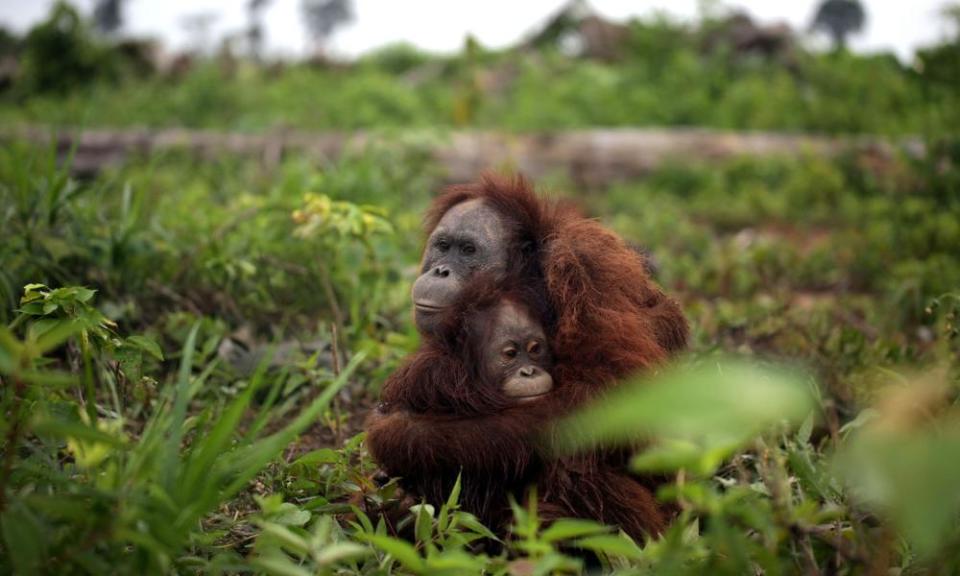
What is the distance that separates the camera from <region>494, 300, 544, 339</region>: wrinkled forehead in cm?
214

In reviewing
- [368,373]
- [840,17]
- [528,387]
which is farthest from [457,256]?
[840,17]

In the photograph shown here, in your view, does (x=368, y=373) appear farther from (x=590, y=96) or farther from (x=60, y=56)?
(x=60, y=56)

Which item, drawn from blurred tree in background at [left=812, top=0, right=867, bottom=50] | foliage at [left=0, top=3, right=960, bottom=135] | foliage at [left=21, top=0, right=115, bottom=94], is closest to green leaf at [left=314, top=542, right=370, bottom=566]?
foliage at [left=0, top=3, right=960, bottom=135]

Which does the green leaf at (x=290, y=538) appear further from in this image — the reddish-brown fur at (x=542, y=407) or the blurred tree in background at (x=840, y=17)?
the blurred tree in background at (x=840, y=17)

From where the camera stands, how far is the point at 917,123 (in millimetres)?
7508

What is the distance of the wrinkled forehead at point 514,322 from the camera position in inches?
84.2

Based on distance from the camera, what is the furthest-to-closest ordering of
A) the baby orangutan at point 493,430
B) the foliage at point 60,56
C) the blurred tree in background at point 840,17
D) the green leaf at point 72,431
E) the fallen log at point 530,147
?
the blurred tree in background at point 840,17 < the foliage at point 60,56 < the fallen log at point 530,147 < the baby orangutan at point 493,430 < the green leaf at point 72,431

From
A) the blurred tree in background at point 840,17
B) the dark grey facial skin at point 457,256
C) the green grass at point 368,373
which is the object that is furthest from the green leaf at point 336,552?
the blurred tree in background at point 840,17

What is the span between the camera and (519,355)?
7.01ft

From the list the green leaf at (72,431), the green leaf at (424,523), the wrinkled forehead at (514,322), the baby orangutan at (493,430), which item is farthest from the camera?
the wrinkled forehead at (514,322)

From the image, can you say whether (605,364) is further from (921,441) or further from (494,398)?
(921,441)

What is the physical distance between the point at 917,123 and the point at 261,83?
7.91 m

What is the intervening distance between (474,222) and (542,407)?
62 centimetres

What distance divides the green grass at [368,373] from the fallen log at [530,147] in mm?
372
